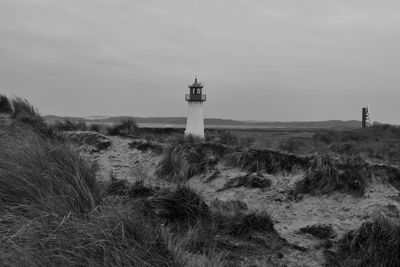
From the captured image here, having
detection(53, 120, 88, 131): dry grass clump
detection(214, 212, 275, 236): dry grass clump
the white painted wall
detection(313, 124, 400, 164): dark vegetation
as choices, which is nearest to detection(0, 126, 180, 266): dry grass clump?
detection(214, 212, 275, 236): dry grass clump

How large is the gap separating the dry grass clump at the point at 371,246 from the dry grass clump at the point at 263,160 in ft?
8.05

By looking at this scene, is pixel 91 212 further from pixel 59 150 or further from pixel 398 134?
pixel 398 134

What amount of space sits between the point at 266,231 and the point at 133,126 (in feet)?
24.5

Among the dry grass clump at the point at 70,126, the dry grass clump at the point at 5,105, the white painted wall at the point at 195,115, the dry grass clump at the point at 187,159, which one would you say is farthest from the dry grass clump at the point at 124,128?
the white painted wall at the point at 195,115

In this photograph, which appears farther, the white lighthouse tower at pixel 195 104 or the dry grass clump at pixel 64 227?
the white lighthouse tower at pixel 195 104

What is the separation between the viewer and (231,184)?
7477 mm

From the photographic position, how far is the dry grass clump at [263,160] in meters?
7.59

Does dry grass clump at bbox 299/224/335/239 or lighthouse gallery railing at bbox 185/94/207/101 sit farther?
lighthouse gallery railing at bbox 185/94/207/101

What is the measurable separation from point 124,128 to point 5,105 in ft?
14.8

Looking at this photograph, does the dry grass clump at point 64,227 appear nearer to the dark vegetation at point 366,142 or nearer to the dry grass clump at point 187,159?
the dry grass clump at point 187,159

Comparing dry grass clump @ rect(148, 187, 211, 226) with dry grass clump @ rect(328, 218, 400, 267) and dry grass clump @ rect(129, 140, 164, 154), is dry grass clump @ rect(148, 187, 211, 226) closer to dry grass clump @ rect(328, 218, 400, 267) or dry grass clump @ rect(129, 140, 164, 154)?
dry grass clump @ rect(328, 218, 400, 267)

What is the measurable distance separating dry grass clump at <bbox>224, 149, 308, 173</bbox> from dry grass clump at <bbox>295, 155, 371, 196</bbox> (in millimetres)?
428

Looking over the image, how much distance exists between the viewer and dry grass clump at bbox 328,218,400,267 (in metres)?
4.58

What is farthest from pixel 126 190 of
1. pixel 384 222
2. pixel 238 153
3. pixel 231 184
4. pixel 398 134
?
pixel 398 134
